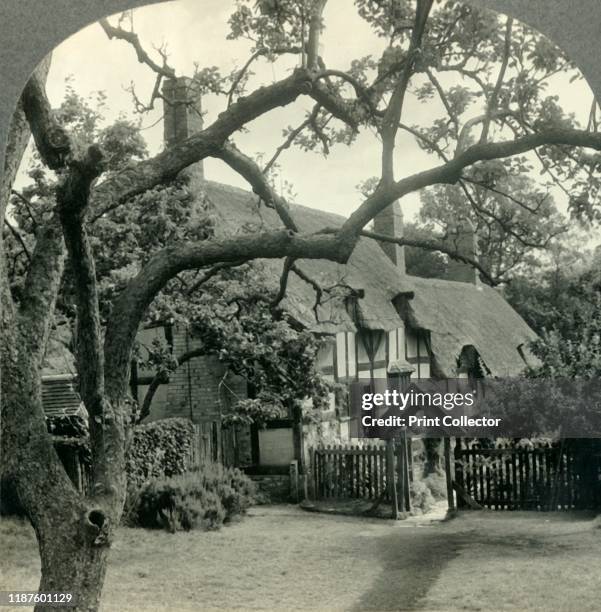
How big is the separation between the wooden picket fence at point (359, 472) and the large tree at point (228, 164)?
419 cm

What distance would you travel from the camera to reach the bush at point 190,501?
7352 millimetres

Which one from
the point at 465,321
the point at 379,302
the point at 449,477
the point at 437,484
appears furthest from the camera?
the point at 465,321

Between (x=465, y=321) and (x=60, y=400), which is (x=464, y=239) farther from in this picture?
(x=465, y=321)

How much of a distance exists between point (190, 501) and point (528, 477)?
371 centimetres

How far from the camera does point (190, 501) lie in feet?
25.2

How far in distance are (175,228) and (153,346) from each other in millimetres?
1333

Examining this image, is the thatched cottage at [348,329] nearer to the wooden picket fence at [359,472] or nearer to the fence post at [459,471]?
the wooden picket fence at [359,472]

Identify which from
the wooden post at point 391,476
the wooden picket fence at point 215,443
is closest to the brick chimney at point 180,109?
the wooden picket fence at point 215,443

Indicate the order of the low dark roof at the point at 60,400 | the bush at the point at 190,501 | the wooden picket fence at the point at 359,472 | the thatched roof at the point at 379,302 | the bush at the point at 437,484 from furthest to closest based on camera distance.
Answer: the bush at the point at 437,484 < the wooden picket fence at the point at 359,472 < the thatched roof at the point at 379,302 < the bush at the point at 190,501 < the low dark roof at the point at 60,400

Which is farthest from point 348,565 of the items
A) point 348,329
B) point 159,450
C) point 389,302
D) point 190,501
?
point 389,302

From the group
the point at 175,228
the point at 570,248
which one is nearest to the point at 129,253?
the point at 175,228

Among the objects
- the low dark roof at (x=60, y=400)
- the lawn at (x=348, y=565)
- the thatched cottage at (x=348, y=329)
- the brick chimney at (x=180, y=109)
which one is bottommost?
the lawn at (x=348, y=565)

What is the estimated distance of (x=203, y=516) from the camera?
756 cm

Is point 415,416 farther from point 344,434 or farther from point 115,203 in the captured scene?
point 344,434
